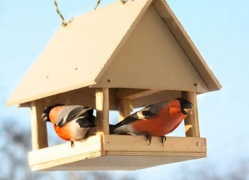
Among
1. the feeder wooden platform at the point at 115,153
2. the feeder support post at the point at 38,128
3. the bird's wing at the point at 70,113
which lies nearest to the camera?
the feeder wooden platform at the point at 115,153

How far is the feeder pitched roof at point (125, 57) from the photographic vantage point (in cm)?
432

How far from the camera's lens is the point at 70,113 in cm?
438

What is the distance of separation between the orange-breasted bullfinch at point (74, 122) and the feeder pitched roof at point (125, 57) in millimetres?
119

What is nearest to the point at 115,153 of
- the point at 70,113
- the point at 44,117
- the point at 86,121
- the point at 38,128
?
the point at 86,121

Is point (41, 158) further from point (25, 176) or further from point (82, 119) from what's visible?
point (25, 176)

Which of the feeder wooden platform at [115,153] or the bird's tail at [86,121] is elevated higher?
the bird's tail at [86,121]

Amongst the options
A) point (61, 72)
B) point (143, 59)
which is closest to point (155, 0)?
point (143, 59)

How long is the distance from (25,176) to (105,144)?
762cm

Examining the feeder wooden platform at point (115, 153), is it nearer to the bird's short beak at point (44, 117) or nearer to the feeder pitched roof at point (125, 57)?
the bird's short beak at point (44, 117)

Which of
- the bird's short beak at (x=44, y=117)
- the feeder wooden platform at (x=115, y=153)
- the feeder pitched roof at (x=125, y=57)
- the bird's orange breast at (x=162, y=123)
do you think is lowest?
the feeder wooden platform at (x=115, y=153)

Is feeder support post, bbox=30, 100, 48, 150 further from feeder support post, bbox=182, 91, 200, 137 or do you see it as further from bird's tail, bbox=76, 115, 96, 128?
feeder support post, bbox=182, 91, 200, 137

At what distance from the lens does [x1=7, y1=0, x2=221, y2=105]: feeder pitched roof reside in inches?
170

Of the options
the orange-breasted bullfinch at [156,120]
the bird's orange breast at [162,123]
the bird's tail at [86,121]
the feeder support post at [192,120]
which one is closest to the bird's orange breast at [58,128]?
the bird's tail at [86,121]

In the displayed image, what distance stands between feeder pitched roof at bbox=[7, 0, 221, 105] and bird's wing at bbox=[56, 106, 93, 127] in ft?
0.37
